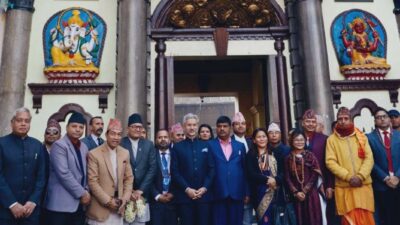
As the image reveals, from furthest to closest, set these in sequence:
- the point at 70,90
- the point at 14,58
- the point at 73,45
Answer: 1. the point at 73,45
2. the point at 70,90
3. the point at 14,58

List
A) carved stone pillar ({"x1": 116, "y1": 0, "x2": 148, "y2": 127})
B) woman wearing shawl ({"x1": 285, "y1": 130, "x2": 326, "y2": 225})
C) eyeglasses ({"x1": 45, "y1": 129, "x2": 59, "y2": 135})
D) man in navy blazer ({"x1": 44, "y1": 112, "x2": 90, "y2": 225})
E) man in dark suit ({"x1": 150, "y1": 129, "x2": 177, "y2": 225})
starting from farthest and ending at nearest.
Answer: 1. carved stone pillar ({"x1": 116, "y1": 0, "x2": 148, "y2": 127})
2. eyeglasses ({"x1": 45, "y1": 129, "x2": 59, "y2": 135})
3. man in dark suit ({"x1": 150, "y1": 129, "x2": 177, "y2": 225})
4. woman wearing shawl ({"x1": 285, "y1": 130, "x2": 326, "y2": 225})
5. man in navy blazer ({"x1": 44, "y1": 112, "x2": 90, "y2": 225})

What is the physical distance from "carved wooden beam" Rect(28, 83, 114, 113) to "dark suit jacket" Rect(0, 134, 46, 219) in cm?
409

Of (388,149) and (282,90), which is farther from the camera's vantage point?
(282,90)

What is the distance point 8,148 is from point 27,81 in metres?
4.63

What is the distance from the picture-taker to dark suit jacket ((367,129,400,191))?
200 inches

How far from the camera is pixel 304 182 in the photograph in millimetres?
4758

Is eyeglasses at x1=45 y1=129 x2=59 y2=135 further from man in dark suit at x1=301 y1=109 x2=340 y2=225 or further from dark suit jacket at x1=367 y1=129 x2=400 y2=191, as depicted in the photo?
dark suit jacket at x1=367 y1=129 x2=400 y2=191

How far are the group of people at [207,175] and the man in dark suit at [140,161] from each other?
0.04 feet

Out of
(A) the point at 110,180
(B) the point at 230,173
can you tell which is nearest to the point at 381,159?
(B) the point at 230,173

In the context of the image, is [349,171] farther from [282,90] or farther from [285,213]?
[282,90]

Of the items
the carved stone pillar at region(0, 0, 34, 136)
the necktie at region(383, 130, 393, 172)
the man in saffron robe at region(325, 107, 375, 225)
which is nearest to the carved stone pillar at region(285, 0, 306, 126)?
the necktie at region(383, 130, 393, 172)

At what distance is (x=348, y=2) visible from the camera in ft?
30.5

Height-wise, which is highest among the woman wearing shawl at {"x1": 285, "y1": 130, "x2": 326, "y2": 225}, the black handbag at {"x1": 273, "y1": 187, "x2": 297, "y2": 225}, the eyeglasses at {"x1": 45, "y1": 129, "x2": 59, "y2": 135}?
the eyeglasses at {"x1": 45, "y1": 129, "x2": 59, "y2": 135}

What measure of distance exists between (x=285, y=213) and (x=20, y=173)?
319 centimetres
